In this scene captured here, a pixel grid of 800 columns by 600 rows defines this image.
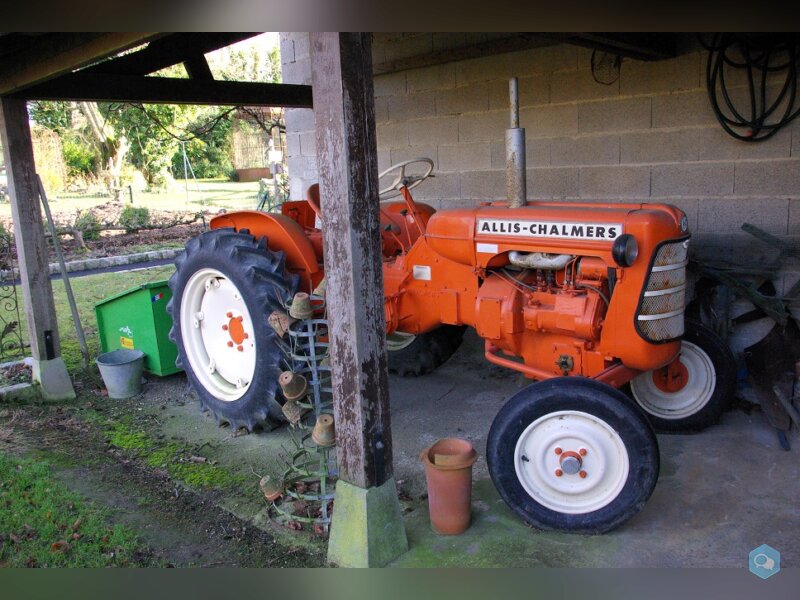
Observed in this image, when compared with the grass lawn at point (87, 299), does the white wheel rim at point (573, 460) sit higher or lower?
higher

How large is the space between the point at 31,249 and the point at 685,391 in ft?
13.3

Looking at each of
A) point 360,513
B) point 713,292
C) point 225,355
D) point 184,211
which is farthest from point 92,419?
point 184,211

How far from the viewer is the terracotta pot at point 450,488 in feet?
8.98

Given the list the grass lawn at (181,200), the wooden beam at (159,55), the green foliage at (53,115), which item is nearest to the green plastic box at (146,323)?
the wooden beam at (159,55)

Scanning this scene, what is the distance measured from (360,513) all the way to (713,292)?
8.46 feet

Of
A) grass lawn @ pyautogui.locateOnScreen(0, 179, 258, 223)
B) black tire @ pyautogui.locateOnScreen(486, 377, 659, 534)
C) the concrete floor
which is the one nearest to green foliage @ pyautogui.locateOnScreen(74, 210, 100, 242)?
grass lawn @ pyautogui.locateOnScreen(0, 179, 258, 223)

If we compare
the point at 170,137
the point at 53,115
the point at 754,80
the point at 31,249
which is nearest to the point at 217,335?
the point at 31,249

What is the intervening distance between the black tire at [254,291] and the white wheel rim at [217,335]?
7 cm

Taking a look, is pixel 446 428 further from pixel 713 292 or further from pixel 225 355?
pixel 713 292

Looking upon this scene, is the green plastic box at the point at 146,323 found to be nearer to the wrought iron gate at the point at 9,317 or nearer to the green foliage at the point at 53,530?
the wrought iron gate at the point at 9,317

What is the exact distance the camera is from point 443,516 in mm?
2785

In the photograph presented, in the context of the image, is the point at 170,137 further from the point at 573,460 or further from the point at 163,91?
the point at 573,460

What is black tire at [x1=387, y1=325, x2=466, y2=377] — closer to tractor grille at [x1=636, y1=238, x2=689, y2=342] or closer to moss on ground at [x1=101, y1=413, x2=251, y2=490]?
moss on ground at [x1=101, y1=413, x2=251, y2=490]

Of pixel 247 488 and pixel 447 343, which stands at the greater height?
pixel 447 343
